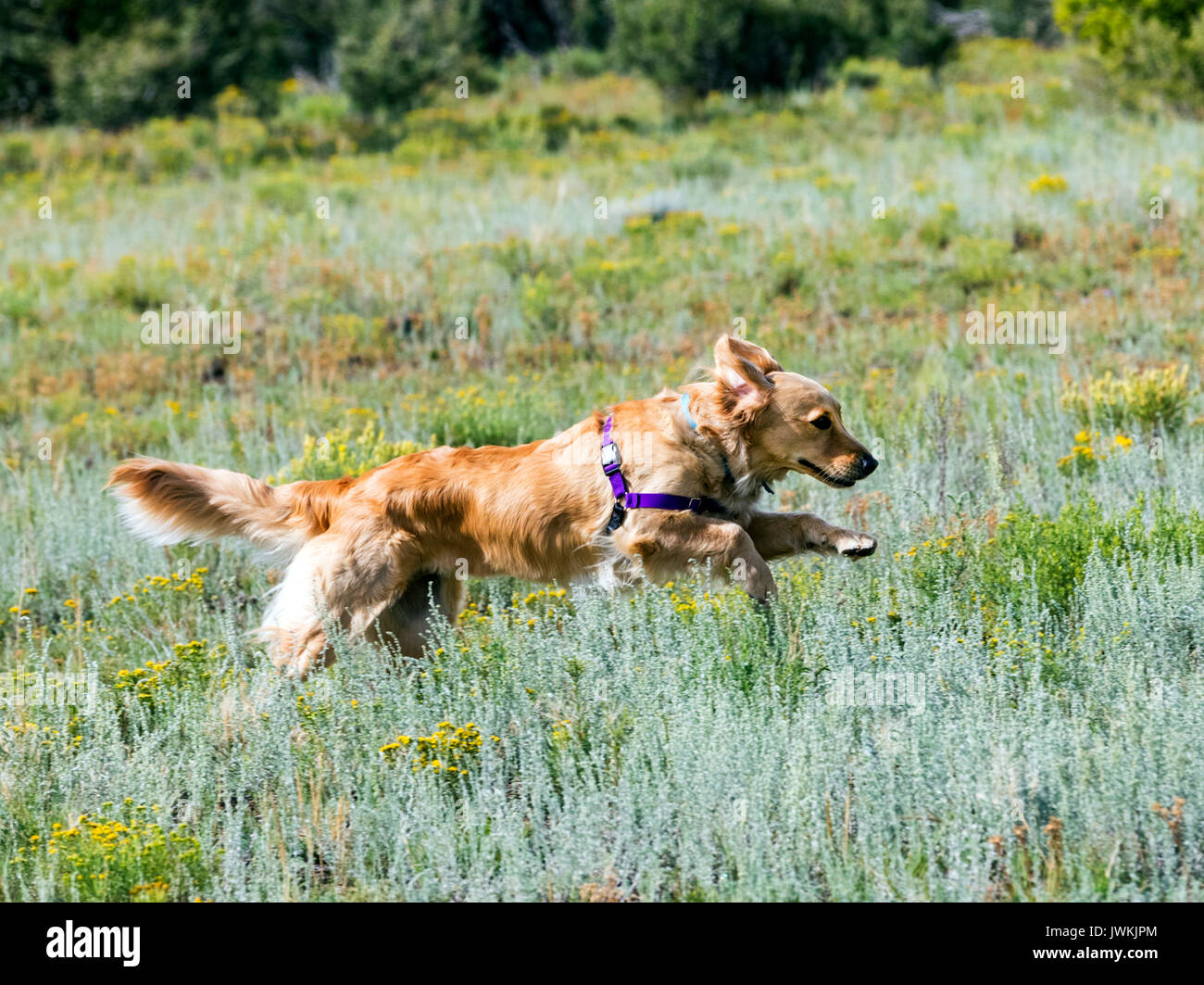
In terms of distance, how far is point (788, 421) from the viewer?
194 inches

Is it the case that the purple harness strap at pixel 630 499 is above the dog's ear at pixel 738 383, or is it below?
below

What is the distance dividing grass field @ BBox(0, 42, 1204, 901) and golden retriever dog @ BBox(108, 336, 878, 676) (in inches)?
8.7

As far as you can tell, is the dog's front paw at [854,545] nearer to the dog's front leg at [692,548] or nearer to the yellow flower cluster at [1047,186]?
the dog's front leg at [692,548]

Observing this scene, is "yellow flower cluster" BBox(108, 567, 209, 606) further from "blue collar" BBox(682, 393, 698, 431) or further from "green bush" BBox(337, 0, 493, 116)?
"green bush" BBox(337, 0, 493, 116)

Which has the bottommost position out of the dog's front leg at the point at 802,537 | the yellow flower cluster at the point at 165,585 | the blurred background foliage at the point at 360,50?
the dog's front leg at the point at 802,537

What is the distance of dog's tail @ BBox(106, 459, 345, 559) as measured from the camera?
4891 millimetres

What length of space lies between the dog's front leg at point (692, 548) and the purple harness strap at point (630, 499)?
0.04m

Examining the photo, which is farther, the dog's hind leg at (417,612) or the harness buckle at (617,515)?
the dog's hind leg at (417,612)

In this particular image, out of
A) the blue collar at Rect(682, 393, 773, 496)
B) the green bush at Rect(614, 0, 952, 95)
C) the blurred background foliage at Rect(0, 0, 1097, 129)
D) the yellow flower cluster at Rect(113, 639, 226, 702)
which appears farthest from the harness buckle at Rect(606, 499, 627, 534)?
the green bush at Rect(614, 0, 952, 95)

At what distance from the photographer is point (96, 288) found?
13094mm

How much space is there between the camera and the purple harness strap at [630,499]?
15.9ft

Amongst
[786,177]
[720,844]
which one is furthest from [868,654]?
[786,177]

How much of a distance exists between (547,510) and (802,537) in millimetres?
983

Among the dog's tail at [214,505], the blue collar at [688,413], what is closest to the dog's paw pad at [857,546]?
the blue collar at [688,413]
